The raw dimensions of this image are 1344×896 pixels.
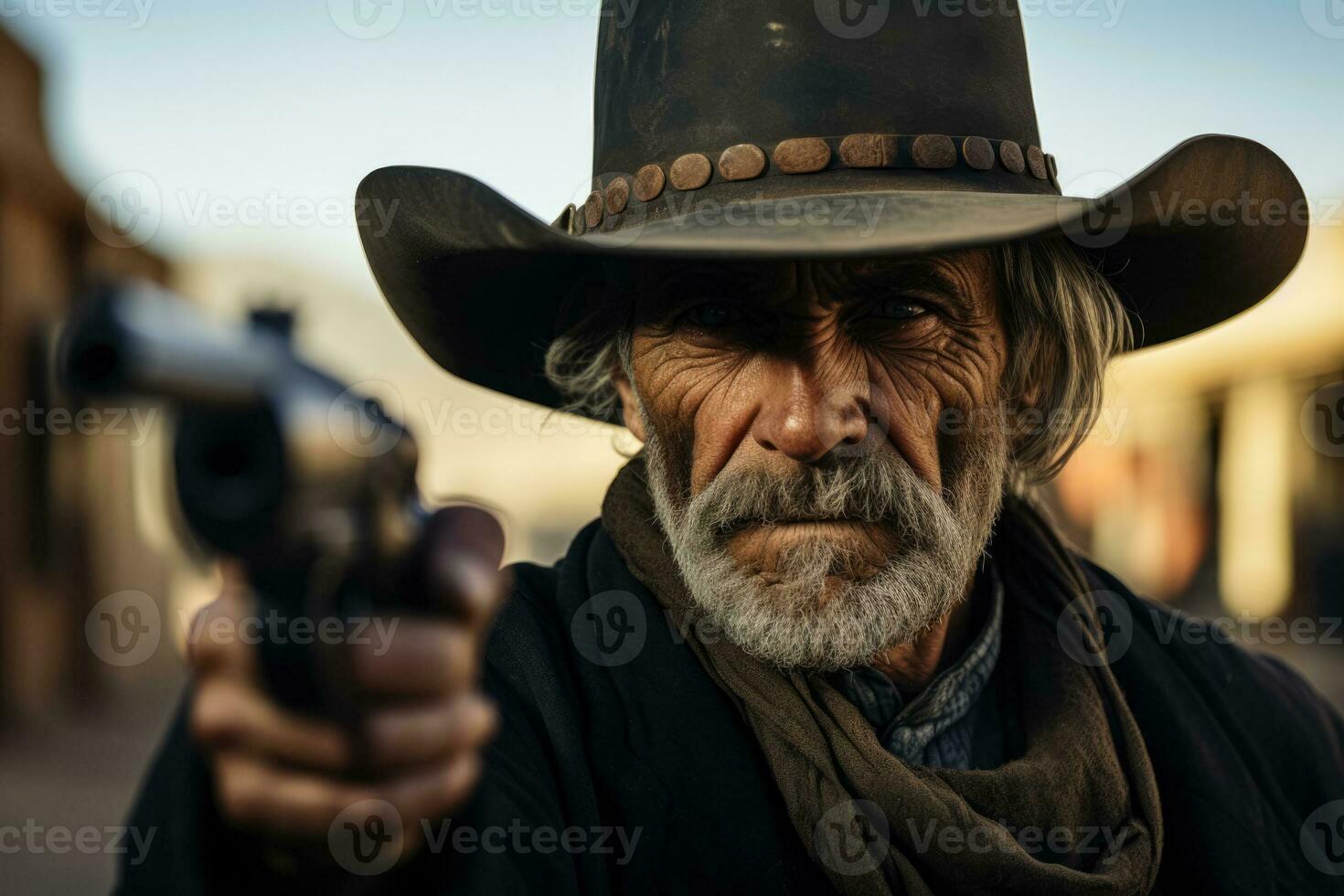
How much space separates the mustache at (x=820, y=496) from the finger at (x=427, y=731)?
0.97 meters

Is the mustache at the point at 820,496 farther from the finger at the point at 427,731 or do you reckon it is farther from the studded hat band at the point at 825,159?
the finger at the point at 427,731

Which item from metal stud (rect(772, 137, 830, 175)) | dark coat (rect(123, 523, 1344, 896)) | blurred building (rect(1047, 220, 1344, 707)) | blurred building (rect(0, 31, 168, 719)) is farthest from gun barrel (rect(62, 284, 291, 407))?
blurred building (rect(1047, 220, 1344, 707))

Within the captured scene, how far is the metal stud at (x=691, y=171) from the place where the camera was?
1.97 meters

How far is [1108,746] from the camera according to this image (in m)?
2.17

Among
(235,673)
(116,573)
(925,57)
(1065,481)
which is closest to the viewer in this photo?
(235,673)

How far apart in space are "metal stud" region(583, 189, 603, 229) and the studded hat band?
0.33 ft

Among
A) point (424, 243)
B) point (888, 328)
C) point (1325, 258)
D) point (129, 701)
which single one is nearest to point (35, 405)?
point (129, 701)

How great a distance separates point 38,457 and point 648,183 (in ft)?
34.2

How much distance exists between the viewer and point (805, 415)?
1.96 metres

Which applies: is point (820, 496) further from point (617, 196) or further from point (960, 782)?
point (617, 196)

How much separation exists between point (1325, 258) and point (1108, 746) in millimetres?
12843

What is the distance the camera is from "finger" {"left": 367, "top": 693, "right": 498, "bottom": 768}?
106 centimetres

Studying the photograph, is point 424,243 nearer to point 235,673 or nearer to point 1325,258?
point 235,673

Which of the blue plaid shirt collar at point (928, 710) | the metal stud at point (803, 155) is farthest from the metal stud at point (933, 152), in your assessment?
the blue plaid shirt collar at point (928, 710)
